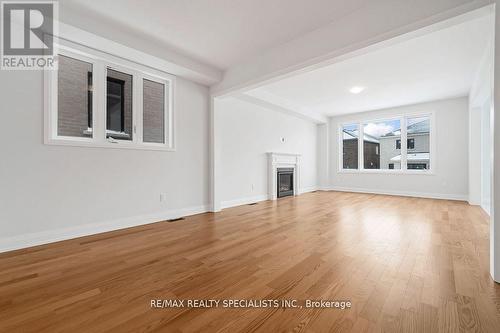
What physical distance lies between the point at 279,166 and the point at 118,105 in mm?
4207

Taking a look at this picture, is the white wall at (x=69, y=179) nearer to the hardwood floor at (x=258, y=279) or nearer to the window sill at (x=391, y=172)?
the hardwood floor at (x=258, y=279)

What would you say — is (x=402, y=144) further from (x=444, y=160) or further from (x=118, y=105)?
(x=118, y=105)

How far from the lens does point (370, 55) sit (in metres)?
3.65

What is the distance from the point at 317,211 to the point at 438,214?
2.18m

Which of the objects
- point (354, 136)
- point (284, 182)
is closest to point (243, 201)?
point (284, 182)

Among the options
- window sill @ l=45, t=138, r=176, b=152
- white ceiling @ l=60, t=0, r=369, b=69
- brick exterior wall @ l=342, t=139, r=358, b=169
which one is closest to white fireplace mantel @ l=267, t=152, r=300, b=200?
brick exterior wall @ l=342, t=139, r=358, b=169

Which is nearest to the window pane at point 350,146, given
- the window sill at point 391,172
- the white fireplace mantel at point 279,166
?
the window sill at point 391,172

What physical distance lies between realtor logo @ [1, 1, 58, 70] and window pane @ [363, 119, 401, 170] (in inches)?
318

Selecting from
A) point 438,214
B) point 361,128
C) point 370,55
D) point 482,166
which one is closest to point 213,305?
point 370,55

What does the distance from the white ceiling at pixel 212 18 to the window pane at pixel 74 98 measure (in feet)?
2.19

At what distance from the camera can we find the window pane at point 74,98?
2961 millimetres

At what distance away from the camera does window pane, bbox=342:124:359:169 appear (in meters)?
7.91

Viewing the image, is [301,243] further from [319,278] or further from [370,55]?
[370,55]

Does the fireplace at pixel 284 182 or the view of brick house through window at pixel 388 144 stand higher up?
the view of brick house through window at pixel 388 144
